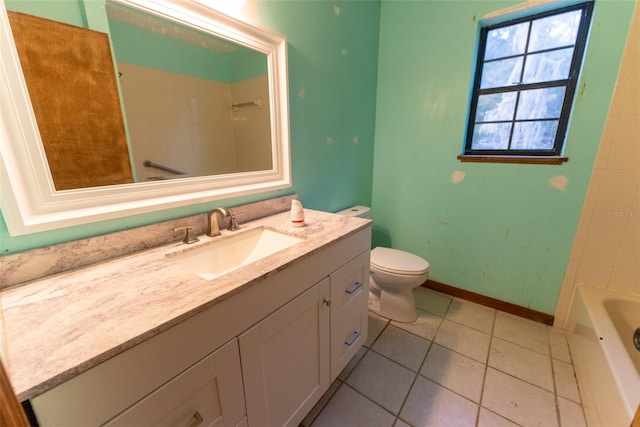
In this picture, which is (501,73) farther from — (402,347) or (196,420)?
(196,420)

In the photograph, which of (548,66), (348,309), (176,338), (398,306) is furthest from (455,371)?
(548,66)

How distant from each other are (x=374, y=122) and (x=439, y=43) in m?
0.67

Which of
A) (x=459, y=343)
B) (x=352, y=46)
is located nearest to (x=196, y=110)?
(x=352, y=46)

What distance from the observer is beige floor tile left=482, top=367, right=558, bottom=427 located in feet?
3.78

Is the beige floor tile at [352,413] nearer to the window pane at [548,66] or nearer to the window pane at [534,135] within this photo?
the window pane at [534,135]

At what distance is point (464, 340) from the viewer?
1.61 meters

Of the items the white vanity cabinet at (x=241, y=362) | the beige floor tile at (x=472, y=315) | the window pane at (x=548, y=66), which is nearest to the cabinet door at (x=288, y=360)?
the white vanity cabinet at (x=241, y=362)

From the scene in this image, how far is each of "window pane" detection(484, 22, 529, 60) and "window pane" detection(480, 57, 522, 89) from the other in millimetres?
45

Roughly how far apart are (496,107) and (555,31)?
0.46 metres

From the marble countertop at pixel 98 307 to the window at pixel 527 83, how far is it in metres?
1.65

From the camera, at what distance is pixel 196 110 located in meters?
1.13

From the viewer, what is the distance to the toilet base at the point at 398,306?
69.8 inches

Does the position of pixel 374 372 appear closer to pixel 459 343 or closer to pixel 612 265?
pixel 459 343

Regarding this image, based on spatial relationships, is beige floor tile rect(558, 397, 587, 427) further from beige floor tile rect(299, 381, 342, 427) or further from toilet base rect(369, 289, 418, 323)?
beige floor tile rect(299, 381, 342, 427)
